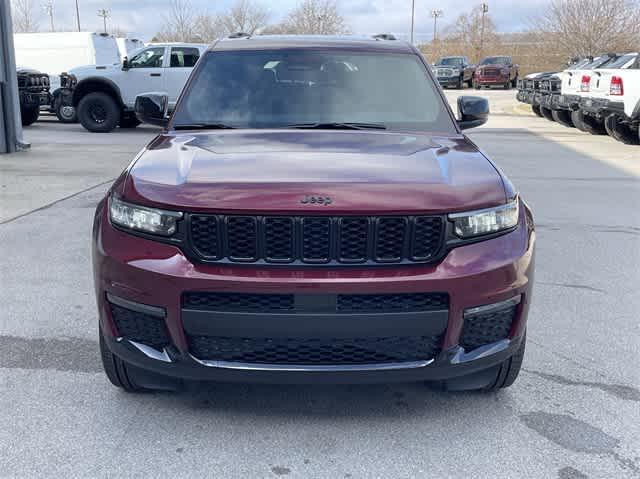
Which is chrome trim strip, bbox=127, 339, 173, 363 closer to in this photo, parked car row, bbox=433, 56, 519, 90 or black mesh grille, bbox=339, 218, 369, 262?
black mesh grille, bbox=339, 218, 369, 262

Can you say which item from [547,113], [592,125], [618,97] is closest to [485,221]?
[618,97]

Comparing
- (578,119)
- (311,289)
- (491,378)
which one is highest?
(311,289)

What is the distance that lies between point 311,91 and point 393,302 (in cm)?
180

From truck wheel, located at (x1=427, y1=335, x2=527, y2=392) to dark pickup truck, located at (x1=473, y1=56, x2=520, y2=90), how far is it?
115 ft

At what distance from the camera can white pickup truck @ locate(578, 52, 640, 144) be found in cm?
1290

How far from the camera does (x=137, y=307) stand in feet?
8.92

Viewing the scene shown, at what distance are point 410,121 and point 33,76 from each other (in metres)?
13.4

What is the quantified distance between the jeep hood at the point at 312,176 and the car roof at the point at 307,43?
1117mm

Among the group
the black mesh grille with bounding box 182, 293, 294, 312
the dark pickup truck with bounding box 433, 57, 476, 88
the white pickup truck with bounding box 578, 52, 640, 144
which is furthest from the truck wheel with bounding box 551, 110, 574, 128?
the black mesh grille with bounding box 182, 293, 294, 312

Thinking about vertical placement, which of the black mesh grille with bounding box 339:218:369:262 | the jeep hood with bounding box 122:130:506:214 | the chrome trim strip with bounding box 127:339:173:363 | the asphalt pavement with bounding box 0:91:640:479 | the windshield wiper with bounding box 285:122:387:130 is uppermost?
the windshield wiper with bounding box 285:122:387:130

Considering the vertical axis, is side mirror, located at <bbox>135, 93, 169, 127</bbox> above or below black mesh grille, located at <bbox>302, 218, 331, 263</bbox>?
above

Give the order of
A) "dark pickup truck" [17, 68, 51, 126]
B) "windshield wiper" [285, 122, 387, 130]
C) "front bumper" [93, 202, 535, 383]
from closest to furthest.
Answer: "front bumper" [93, 202, 535, 383] < "windshield wiper" [285, 122, 387, 130] < "dark pickup truck" [17, 68, 51, 126]

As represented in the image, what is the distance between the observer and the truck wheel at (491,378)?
10.1 feet

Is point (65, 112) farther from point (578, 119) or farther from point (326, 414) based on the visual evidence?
point (326, 414)
